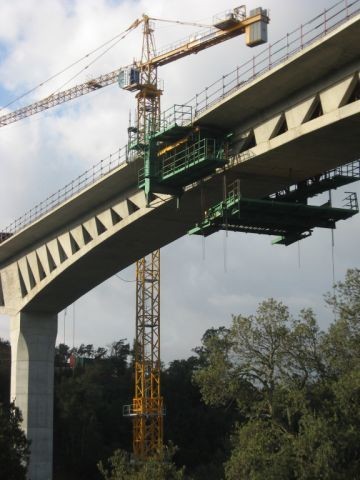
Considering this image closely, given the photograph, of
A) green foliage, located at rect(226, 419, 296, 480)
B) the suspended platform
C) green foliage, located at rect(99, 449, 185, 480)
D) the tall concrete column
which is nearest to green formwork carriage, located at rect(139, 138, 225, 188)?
the suspended platform

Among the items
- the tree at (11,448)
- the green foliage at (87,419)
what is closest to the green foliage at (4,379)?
the green foliage at (87,419)

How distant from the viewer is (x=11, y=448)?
39438mm

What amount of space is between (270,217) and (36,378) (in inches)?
999

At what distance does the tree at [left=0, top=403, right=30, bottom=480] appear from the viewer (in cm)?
3766

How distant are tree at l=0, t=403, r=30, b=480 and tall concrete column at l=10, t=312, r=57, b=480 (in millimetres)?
13069

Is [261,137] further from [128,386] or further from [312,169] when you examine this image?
[128,386]

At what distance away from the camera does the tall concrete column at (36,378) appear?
5509cm

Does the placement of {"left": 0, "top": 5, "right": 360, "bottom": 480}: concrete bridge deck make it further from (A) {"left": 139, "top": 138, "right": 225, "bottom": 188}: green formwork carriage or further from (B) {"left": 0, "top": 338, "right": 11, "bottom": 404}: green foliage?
(B) {"left": 0, "top": 338, "right": 11, "bottom": 404}: green foliage

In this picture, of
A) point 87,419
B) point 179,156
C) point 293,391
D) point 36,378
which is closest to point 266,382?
point 293,391

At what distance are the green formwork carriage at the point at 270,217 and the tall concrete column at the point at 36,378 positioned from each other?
22736 millimetres

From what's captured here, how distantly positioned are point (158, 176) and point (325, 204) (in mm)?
6652

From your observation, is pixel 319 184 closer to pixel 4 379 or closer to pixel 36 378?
pixel 36 378

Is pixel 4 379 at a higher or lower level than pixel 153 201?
lower

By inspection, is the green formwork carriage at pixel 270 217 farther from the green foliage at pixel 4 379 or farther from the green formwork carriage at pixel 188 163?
the green foliage at pixel 4 379
